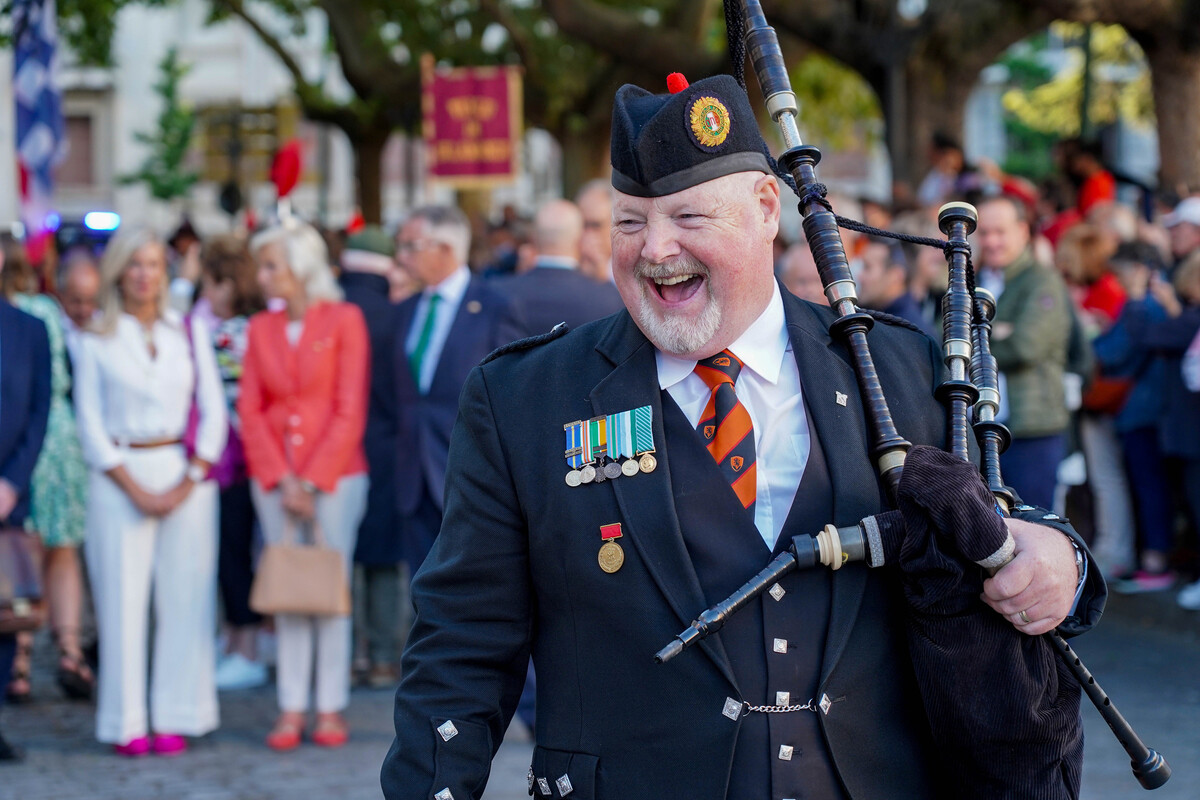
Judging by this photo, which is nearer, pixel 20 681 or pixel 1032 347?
pixel 1032 347

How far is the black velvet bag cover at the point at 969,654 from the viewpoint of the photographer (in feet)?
7.66

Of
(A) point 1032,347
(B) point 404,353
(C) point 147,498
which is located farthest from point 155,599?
(A) point 1032,347

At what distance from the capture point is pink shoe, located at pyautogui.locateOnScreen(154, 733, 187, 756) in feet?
21.7

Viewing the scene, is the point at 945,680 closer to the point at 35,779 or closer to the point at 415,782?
the point at 415,782

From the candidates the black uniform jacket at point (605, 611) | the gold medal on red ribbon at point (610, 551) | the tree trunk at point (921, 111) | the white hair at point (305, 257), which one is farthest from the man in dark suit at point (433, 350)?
the tree trunk at point (921, 111)

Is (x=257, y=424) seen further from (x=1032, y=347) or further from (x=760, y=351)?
(x=760, y=351)

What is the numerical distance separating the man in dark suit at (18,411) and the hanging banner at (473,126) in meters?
8.24

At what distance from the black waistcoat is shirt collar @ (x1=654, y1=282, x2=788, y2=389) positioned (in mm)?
169

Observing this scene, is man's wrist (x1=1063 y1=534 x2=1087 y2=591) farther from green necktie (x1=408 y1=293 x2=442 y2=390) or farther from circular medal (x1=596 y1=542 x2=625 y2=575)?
green necktie (x1=408 y1=293 x2=442 y2=390)

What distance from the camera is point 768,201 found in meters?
2.68

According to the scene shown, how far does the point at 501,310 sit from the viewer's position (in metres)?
6.87

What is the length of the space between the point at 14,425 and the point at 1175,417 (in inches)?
232

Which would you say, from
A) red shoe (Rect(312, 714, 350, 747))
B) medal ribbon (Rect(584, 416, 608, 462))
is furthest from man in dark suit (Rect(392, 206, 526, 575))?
medal ribbon (Rect(584, 416, 608, 462))

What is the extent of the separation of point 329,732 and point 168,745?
2.27ft
